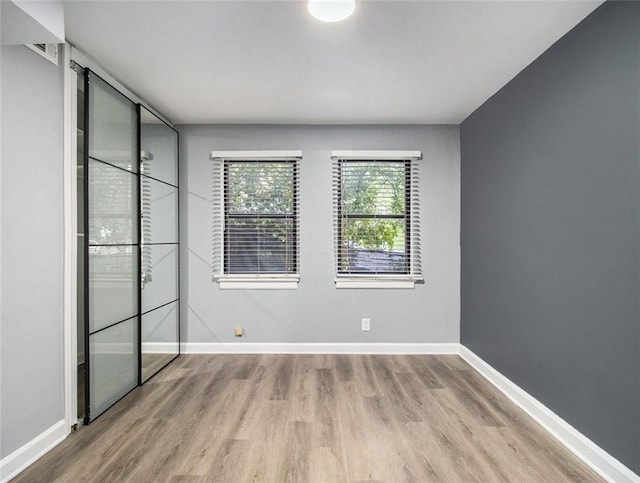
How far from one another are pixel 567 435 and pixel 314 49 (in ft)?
9.54

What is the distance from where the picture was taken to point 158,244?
10.2ft

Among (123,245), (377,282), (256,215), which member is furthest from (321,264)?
(123,245)

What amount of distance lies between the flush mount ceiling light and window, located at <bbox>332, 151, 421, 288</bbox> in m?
1.80

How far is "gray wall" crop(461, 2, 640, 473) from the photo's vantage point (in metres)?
1.61

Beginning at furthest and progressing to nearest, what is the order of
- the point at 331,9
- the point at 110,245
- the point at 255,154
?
the point at 255,154 → the point at 110,245 → the point at 331,9

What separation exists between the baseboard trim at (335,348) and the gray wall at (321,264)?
58 mm

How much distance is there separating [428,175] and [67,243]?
3.27 m

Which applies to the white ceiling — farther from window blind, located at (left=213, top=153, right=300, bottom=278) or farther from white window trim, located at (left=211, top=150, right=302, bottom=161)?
window blind, located at (left=213, top=153, right=300, bottom=278)

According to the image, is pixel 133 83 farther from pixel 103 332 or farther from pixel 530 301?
pixel 530 301

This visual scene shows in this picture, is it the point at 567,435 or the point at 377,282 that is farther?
the point at 377,282

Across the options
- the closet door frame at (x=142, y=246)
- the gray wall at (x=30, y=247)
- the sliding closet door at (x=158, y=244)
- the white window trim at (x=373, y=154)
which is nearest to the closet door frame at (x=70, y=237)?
the gray wall at (x=30, y=247)

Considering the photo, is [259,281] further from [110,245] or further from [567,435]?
[567,435]

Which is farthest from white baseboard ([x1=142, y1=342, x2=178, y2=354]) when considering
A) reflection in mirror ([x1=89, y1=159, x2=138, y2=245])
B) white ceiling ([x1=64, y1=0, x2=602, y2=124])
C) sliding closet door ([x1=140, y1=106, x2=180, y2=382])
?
white ceiling ([x1=64, y1=0, x2=602, y2=124])

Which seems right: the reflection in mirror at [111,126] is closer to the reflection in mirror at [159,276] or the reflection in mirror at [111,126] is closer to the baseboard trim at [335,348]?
the reflection in mirror at [159,276]
